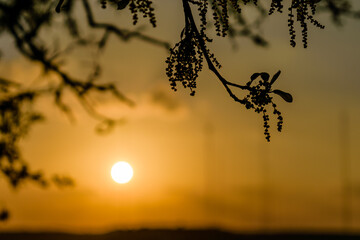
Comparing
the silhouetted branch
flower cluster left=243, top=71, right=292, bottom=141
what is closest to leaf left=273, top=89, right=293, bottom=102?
flower cluster left=243, top=71, right=292, bottom=141

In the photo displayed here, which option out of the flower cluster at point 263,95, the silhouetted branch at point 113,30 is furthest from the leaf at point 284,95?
the silhouetted branch at point 113,30

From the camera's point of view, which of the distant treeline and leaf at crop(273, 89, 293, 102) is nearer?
leaf at crop(273, 89, 293, 102)

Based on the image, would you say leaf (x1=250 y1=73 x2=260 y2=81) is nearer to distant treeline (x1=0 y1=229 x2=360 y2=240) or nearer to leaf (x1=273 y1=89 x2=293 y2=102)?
leaf (x1=273 y1=89 x2=293 y2=102)

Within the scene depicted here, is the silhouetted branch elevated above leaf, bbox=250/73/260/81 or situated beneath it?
elevated above

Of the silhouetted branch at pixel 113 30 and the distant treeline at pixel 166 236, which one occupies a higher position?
the silhouetted branch at pixel 113 30

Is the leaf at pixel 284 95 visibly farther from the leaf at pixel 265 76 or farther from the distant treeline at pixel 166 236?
the distant treeline at pixel 166 236

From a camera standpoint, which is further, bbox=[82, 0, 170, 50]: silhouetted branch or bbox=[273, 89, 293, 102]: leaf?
bbox=[82, 0, 170, 50]: silhouetted branch

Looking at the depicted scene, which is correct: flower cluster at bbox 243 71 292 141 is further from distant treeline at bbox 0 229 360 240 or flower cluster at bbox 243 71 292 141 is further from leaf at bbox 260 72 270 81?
distant treeline at bbox 0 229 360 240

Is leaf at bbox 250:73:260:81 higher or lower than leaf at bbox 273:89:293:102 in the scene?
higher

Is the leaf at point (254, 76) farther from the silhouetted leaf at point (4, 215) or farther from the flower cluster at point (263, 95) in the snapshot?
the silhouetted leaf at point (4, 215)

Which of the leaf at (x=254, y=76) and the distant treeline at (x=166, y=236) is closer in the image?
the leaf at (x=254, y=76)

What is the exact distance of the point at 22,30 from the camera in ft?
25.7

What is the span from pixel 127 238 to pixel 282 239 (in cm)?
1044

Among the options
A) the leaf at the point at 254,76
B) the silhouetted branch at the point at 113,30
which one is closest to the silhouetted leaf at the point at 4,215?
the silhouetted branch at the point at 113,30
